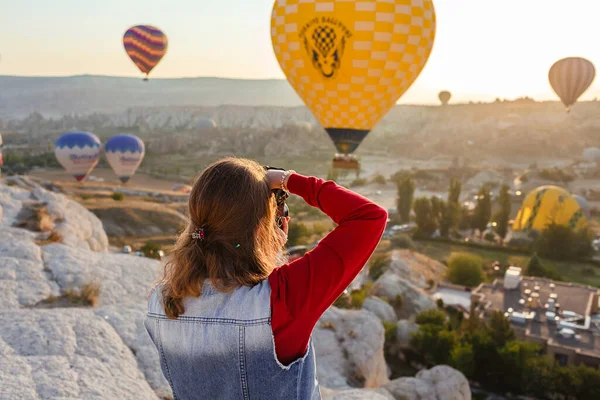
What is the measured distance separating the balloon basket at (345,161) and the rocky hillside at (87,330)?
294 cm

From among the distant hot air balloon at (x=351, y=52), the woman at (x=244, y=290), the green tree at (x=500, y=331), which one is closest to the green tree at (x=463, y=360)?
the green tree at (x=500, y=331)

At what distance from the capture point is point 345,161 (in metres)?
8.81

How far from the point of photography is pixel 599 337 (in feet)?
37.3

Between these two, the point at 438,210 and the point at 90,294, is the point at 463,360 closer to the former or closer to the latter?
the point at 90,294

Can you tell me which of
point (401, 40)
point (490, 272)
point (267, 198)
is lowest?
point (490, 272)

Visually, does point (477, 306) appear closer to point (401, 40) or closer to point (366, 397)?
point (401, 40)

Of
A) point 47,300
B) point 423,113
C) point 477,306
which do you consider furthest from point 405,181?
point 423,113

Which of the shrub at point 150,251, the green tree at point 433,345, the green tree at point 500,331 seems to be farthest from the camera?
the shrub at point 150,251

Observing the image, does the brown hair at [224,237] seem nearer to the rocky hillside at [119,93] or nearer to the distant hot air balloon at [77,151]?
the distant hot air balloon at [77,151]

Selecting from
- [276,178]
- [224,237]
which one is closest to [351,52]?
[276,178]

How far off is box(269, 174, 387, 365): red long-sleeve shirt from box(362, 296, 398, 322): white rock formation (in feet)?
33.5

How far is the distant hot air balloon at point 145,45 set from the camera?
25.4m

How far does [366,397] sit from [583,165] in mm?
50469

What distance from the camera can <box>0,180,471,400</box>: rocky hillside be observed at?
285 centimetres
